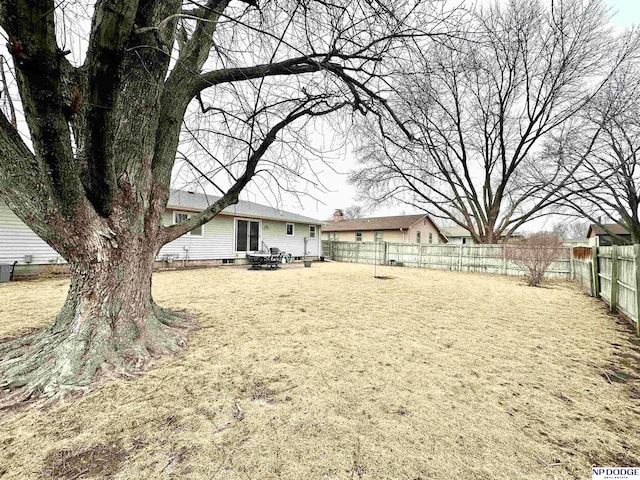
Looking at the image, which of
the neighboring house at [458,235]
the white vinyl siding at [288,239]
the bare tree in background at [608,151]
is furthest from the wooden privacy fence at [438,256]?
the neighboring house at [458,235]

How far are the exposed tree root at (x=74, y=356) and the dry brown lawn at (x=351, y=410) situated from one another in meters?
0.20

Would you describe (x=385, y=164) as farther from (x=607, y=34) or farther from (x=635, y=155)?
(x=635, y=155)

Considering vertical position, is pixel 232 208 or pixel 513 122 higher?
pixel 513 122

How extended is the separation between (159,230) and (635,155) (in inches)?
848

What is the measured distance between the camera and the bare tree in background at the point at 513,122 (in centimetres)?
964

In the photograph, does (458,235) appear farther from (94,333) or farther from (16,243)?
(94,333)

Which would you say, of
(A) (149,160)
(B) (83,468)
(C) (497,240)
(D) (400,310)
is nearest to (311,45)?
(A) (149,160)

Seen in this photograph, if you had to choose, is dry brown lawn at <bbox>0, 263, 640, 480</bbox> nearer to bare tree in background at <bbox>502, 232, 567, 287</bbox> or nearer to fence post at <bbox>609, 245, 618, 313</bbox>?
fence post at <bbox>609, 245, 618, 313</bbox>

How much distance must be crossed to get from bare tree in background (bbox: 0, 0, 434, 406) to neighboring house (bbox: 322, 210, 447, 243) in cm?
1948

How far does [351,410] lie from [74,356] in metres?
2.54

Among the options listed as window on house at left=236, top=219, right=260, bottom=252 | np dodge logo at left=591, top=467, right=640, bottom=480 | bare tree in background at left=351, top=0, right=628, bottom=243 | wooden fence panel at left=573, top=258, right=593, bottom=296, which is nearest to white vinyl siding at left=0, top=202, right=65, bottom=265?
window on house at left=236, top=219, right=260, bottom=252

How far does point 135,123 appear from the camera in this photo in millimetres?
2967

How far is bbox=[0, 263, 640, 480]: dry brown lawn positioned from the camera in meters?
1.59

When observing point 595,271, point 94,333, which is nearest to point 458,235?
point 595,271
